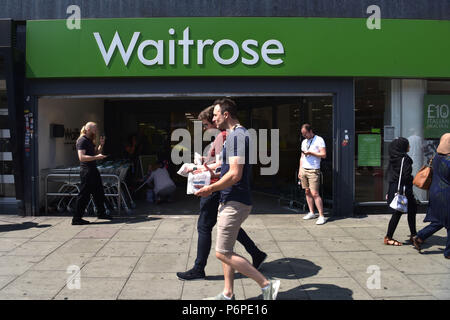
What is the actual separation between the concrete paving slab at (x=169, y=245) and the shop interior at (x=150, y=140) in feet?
7.40

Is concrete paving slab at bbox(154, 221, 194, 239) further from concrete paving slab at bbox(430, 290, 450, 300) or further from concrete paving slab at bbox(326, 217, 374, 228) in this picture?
concrete paving slab at bbox(430, 290, 450, 300)

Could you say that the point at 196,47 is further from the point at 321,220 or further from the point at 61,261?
the point at 61,261

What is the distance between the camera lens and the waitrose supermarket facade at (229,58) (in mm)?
7641

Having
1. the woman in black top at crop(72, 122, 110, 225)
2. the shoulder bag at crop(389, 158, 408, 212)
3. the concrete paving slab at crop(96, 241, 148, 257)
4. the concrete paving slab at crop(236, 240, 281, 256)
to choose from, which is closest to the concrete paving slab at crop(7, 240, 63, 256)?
the concrete paving slab at crop(96, 241, 148, 257)

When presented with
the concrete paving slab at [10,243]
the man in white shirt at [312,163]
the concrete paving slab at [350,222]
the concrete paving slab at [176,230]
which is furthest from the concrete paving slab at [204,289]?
the concrete paving slab at [350,222]

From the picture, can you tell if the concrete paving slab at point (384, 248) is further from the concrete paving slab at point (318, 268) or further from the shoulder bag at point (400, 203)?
the concrete paving slab at point (318, 268)

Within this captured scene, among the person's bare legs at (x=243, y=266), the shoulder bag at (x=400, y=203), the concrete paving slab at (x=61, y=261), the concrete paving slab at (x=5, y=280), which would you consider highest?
the shoulder bag at (x=400, y=203)

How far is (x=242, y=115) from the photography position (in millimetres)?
12133

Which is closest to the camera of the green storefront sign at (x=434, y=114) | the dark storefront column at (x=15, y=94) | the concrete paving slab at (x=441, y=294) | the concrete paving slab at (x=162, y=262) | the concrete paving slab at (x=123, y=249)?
the concrete paving slab at (x=441, y=294)

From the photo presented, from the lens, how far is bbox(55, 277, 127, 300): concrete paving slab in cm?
400

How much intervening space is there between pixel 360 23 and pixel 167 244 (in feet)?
17.9

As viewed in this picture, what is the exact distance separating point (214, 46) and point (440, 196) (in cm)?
465

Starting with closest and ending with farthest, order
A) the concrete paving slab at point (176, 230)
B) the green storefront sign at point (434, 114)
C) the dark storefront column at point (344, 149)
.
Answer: the concrete paving slab at point (176, 230)
the dark storefront column at point (344, 149)
the green storefront sign at point (434, 114)
